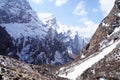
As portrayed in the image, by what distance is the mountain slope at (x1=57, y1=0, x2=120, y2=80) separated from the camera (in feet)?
198

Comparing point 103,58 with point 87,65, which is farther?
point 87,65

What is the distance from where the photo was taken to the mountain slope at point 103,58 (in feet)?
198

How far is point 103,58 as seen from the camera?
65.9 metres

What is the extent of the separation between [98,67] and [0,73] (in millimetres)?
39269

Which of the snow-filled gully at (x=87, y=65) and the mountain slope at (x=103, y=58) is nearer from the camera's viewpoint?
the mountain slope at (x=103, y=58)

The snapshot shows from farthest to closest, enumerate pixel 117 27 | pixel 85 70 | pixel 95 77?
pixel 117 27 < pixel 85 70 < pixel 95 77

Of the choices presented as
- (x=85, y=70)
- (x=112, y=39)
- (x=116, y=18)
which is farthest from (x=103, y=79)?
(x=116, y=18)

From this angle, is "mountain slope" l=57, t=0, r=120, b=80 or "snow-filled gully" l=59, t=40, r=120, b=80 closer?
"mountain slope" l=57, t=0, r=120, b=80

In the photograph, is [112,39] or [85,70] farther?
[112,39]

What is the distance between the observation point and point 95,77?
60.5 meters

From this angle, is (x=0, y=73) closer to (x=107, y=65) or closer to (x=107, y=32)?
(x=107, y=65)

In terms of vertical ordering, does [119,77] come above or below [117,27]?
below

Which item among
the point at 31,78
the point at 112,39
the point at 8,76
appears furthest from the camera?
the point at 112,39

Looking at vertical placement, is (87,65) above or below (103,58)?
above
